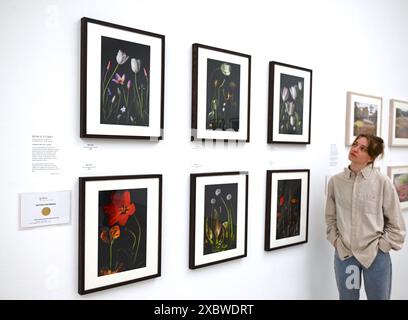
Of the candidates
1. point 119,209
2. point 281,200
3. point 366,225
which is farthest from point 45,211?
point 366,225

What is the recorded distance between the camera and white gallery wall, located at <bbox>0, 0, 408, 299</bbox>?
6.08ft

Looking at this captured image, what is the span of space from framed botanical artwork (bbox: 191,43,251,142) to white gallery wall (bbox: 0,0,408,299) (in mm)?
69

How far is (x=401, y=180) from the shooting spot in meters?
4.14

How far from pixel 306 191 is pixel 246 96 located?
3.35 ft

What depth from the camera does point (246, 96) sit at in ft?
8.88

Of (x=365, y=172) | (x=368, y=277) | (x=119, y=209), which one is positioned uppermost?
(x=365, y=172)

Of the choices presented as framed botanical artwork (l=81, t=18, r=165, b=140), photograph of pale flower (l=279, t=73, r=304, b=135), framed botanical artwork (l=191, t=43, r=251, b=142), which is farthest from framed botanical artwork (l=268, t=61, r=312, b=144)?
framed botanical artwork (l=81, t=18, r=165, b=140)

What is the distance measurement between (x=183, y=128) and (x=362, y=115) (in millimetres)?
2025

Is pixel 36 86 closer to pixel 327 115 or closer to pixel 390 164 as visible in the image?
pixel 327 115

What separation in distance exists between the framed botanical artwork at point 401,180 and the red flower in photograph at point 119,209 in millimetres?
2930

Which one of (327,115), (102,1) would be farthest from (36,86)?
(327,115)

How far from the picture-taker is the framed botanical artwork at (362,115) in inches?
139

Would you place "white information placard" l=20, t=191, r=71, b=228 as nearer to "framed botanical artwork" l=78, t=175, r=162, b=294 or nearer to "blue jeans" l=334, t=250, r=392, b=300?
"framed botanical artwork" l=78, t=175, r=162, b=294

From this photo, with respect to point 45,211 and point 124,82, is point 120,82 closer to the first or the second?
point 124,82
